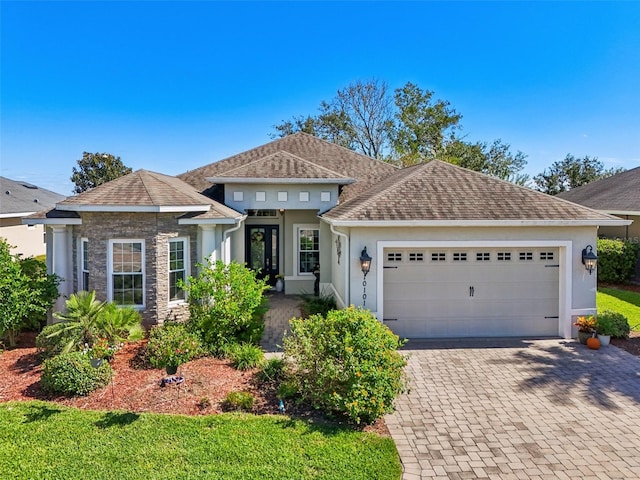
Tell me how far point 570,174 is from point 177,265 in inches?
1983

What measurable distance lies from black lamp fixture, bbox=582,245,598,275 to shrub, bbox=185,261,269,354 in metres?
8.64

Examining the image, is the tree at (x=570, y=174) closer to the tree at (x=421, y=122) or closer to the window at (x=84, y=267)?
the tree at (x=421, y=122)

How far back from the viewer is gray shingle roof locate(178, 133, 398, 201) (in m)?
16.0

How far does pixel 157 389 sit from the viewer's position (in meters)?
7.00

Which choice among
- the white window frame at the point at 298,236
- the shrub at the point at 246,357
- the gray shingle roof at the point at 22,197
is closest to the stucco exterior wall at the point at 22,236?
the gray shingle roof at the point at 22,197

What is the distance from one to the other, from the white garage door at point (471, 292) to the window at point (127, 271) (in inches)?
257

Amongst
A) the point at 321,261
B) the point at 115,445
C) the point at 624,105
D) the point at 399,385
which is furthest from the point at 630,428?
the point at 624,105

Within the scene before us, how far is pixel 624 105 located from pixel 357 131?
22.2 metres

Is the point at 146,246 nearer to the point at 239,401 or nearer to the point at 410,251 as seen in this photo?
the point at 239,401

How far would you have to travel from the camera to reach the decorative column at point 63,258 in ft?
34.6

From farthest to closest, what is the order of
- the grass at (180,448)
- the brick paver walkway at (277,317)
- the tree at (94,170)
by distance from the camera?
the tree at (94,170) < the brick paver walkway at (277,317) < the grass at (180,448)

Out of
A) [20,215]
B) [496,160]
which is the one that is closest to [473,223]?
[20,215]

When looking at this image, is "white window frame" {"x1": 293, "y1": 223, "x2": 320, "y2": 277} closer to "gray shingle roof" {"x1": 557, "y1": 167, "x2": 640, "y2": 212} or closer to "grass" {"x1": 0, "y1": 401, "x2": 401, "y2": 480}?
"grass" {"x1": 0, "y1": 401, "x2": 401, "y2": 480}

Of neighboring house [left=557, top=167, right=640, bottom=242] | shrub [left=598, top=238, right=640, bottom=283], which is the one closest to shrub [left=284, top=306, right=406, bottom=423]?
shrub [left=598, top=238, right=640, bottom=283]
